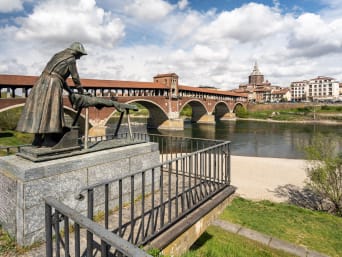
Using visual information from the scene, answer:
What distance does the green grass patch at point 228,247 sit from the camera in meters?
5.07

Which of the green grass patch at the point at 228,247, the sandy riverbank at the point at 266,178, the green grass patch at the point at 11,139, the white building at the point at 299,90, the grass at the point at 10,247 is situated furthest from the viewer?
the white building at the point at 299,90

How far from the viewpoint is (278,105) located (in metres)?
80.9

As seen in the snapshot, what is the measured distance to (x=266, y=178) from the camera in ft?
53.2

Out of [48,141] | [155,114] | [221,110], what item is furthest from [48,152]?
[221,110]

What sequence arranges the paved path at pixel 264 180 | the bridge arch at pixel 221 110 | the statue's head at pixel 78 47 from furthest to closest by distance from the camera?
the bridge arch at pixel 221 110, the paved path at pixel 264 180, the statue's head at pixel 78 47

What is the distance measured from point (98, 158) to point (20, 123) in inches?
55.3

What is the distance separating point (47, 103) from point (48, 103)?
1 cm

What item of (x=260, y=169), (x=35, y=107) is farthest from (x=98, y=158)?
(x=260, y=169)

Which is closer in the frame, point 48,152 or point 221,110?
point 48,152

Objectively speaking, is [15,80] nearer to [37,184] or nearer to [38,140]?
[38,140]

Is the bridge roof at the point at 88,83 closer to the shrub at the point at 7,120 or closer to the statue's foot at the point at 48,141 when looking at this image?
the shrub at the point at 7,120

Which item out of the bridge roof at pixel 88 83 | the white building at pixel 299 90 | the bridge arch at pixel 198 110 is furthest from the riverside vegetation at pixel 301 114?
the white building at pixel 299 90

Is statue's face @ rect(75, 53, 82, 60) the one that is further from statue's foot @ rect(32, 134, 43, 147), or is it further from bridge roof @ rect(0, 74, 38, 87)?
bridge roof @ rect(0, 74, 38, 87)

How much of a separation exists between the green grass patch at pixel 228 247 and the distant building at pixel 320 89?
11984 cm
